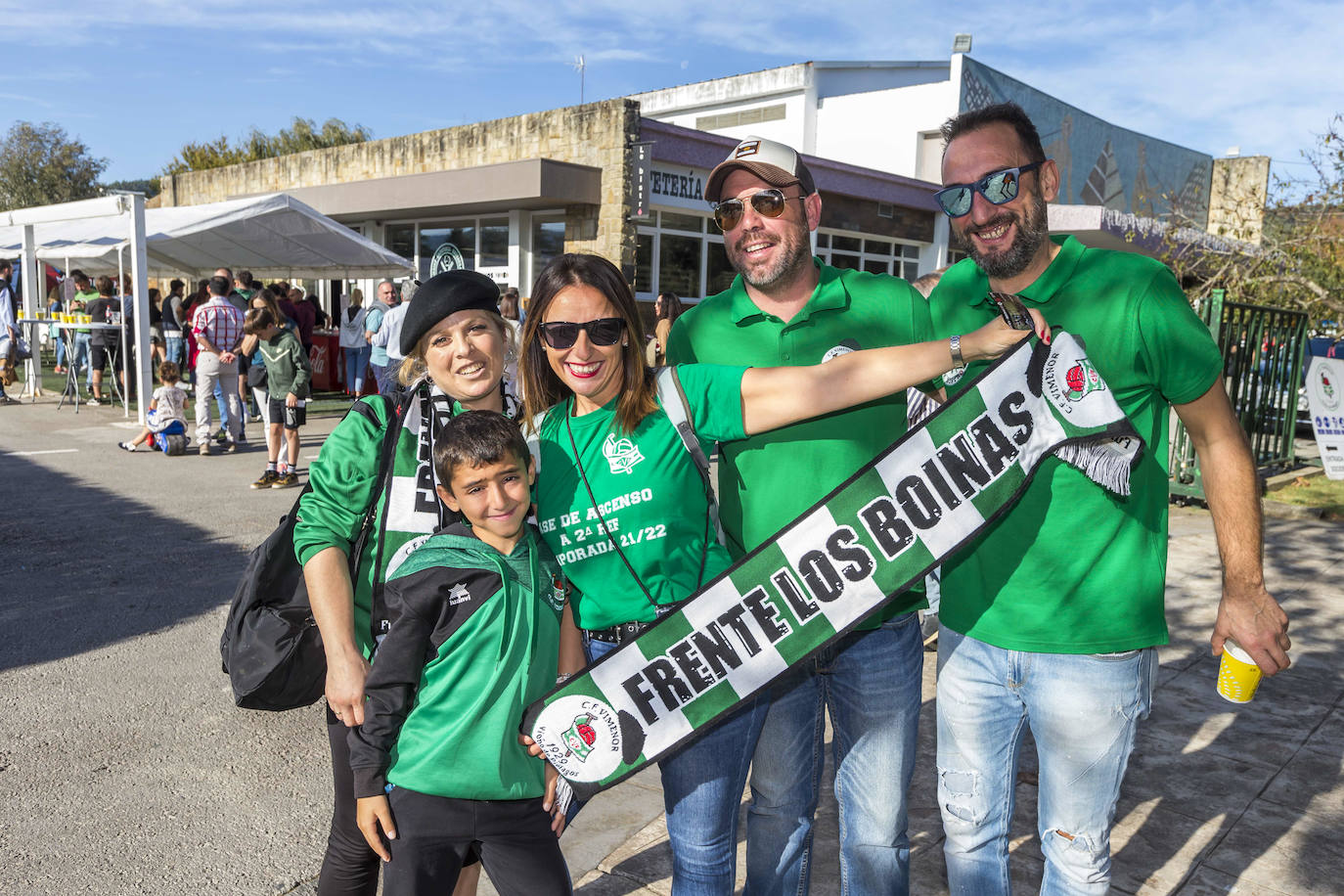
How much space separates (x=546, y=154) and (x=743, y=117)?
16.6m

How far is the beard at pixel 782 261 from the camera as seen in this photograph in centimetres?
238

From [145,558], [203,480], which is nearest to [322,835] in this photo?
[145,558]

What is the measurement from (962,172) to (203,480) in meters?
8.96

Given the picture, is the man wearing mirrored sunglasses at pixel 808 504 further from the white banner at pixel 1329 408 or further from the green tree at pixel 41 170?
the green tree at pixel 41 170

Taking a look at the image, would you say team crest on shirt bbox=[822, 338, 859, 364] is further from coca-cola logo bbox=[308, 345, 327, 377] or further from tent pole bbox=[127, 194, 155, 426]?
coca-cola logo bbox=[308, 345, 327, 377]

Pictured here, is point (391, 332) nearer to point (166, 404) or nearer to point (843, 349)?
Result: point (166, 404)

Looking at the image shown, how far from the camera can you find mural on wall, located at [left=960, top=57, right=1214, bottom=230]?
27.5m

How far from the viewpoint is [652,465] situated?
2.11 meters

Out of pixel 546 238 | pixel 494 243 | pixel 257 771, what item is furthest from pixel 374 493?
pixel 494 243

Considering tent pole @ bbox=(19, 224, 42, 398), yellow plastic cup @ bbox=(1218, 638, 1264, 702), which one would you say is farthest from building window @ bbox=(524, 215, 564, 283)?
yellow plastic cup @ bbox=(1218, 638, 1264, 702)

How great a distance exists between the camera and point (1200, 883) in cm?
303

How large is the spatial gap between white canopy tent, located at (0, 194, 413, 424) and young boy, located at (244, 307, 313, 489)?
13.5 feet

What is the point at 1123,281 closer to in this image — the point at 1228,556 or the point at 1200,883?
the point at 1228,556

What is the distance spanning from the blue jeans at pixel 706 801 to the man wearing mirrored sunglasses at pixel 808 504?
14 cm
